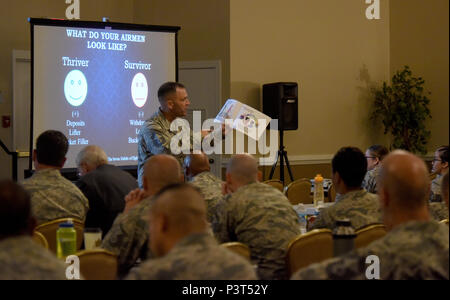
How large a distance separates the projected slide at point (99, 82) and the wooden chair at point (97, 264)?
4429mm

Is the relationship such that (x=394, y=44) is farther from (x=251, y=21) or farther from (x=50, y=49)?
(x=50, y=49)

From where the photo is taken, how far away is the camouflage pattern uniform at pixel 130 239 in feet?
10.3

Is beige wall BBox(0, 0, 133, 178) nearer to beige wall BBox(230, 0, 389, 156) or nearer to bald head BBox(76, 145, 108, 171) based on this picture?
beige wall BBox(230, 0, 389, 156)

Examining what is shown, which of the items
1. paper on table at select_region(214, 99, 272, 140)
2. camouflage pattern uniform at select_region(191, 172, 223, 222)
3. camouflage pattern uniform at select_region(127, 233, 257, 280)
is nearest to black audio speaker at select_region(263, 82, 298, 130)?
paper on table at select_region(214, 99, 272, 140)

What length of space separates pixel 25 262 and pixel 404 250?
3.70 feet

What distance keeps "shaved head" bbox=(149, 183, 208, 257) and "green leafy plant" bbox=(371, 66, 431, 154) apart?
885 centimetres

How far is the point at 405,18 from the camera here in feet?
36.1

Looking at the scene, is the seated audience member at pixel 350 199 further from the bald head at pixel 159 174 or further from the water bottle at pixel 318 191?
the water bottle at pixel 318 191

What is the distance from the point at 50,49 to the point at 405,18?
20.8 feet

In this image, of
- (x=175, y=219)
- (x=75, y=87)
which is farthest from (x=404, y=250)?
(x=75, y=87)

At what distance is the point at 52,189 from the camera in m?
4.10

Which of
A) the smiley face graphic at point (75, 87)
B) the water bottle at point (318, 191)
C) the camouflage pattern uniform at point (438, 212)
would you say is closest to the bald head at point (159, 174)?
the camouflage pattern uniform at point (438, 212)

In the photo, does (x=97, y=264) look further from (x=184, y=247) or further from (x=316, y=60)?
(x=316, y=60)
